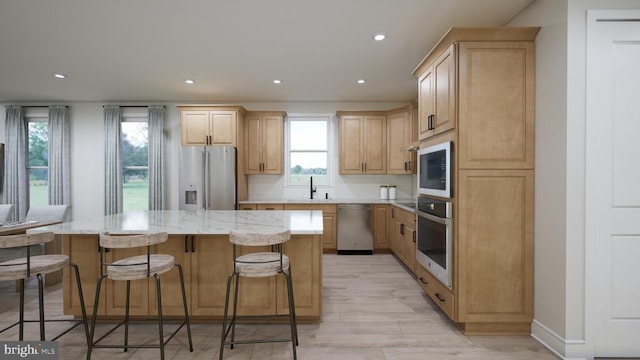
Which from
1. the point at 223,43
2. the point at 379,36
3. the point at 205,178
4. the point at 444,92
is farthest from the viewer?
the point at 205,178

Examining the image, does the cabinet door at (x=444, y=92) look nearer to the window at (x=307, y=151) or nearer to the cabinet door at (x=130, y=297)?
the cabinet door at (x=130, y=297)

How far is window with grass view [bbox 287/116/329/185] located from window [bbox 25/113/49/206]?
4.67 m

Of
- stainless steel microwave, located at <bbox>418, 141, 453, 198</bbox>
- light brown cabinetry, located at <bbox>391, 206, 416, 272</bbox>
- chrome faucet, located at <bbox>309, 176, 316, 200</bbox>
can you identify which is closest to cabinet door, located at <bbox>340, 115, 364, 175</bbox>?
chrome faucet, located at <bbox>309, 176, 316, 200</bbox>

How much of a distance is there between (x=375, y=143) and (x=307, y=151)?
130cm

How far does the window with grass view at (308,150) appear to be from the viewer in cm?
546

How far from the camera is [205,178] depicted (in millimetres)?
4598

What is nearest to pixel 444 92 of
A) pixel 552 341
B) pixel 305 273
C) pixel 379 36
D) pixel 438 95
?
pixel 438 95

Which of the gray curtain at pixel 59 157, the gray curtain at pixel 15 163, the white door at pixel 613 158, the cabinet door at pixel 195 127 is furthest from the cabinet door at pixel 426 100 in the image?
the gray curtain at pixel 15 163

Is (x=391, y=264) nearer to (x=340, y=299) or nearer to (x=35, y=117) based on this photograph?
(x=340, y=299)

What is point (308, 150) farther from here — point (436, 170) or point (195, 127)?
point (436, 170)

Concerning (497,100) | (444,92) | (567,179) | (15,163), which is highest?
(444,92)

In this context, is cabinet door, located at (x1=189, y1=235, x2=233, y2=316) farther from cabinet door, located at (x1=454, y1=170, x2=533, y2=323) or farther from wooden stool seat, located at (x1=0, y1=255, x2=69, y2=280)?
cabinet door, located at (x1=454, y1=170, x2=533, y2=323)

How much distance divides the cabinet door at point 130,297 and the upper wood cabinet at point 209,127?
2.74m

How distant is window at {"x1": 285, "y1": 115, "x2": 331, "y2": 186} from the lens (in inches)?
215
